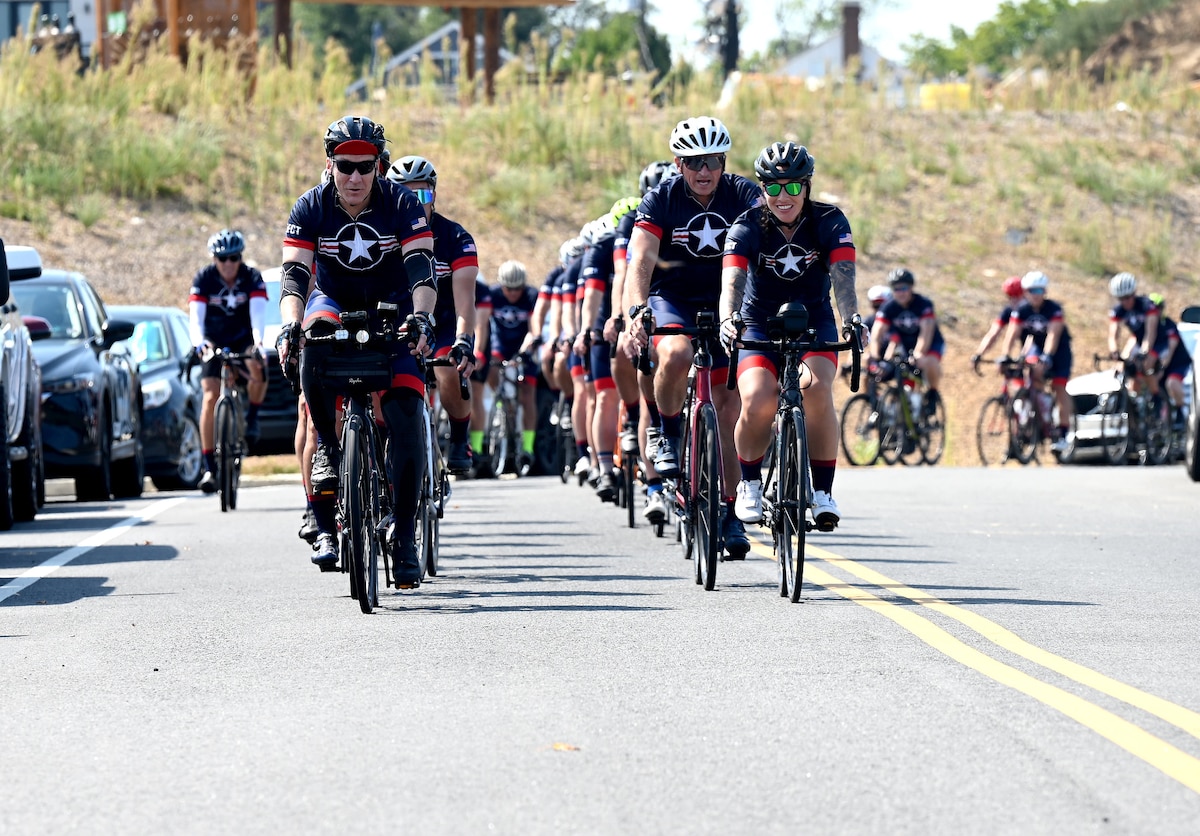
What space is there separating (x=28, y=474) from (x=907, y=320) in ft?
43.9

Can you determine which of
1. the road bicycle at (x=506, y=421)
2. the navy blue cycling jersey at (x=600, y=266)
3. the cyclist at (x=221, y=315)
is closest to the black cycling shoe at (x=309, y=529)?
the navy blue cycling jersey at (x=600, y=266)

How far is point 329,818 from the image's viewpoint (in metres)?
5.54

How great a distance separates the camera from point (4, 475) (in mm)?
14875

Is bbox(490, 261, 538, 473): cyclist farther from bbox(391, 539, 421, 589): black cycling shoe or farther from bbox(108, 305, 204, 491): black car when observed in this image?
bbox(391, 539, 421, 589): black cycling shoe

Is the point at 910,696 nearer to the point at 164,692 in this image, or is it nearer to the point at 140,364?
the point at 164,692

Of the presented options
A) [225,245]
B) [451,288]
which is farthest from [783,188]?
[225,245]

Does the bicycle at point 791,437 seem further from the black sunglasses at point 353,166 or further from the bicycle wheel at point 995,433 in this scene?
the bicycle wheel at point 995,433

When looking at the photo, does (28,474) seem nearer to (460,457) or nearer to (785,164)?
(460,457)

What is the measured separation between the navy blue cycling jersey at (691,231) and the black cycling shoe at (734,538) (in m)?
1.40

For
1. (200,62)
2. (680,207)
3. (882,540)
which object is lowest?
(882,540)

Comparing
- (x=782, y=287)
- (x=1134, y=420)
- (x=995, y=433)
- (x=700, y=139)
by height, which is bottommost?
(x=995, y=433)

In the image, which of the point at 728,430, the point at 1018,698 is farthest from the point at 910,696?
the point at 728,430

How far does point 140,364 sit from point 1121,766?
1671cm

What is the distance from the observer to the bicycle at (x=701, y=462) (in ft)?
33.9
